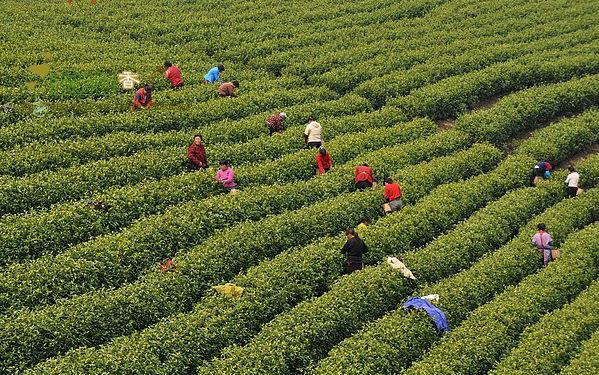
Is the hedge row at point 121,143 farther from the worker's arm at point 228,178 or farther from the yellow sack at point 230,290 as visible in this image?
the yellow sack at point 230,290

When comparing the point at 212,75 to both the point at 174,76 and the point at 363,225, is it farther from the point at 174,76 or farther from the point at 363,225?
the point at 363,225

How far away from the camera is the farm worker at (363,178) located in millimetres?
→ 27125

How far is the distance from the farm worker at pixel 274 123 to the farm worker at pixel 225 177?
5132 millimetres

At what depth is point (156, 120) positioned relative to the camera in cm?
2967

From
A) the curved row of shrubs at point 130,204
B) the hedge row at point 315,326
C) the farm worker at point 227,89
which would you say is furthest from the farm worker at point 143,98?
the hedge row at point 315,326

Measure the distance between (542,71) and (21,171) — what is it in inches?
1090

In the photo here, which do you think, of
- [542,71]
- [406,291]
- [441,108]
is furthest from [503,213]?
[542,71]

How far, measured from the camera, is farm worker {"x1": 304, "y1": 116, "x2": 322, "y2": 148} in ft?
97.1

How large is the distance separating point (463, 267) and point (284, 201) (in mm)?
6434

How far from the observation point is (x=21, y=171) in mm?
24844

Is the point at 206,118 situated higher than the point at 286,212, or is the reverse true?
the point at 206,118

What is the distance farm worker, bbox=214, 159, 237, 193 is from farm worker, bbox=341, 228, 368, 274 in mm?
5307

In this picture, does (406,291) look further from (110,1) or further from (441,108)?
(110,1)

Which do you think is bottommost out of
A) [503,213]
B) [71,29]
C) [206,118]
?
[503,213]
